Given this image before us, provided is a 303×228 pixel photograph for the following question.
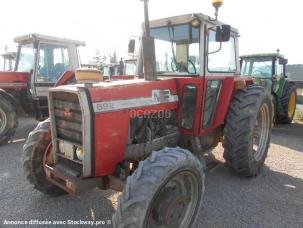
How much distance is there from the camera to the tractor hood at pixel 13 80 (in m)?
6.91

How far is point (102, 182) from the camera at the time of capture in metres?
2.88

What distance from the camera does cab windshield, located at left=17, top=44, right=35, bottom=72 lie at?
706 centimetres

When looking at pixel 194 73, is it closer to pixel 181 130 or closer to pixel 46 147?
pixel 181 130

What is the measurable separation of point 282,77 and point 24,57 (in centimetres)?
747

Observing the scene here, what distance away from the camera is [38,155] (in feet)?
10.7

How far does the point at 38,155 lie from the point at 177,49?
2.13 meters

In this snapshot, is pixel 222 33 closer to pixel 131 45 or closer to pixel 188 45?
pixel 188 45

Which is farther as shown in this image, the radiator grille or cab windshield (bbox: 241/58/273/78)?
cab windshield (bbox: 241/58/273/78)

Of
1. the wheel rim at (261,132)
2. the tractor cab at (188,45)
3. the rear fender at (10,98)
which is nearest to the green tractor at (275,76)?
the wheel rim at (261,132)

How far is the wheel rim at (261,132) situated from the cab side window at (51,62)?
5.16 m

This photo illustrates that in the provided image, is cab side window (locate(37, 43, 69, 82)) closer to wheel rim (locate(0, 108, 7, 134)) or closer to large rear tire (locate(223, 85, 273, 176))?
wheel rim (locate(0, 108, 7, 134))

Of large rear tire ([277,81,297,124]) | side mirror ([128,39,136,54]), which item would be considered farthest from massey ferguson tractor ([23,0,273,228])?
large rear tire ([277,81,297,124])

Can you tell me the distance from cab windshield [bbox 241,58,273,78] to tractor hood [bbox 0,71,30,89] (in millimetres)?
6265

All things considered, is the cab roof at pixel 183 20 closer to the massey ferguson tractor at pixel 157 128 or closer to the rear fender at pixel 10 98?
the massey ferguson tractor at pixel 157 128
